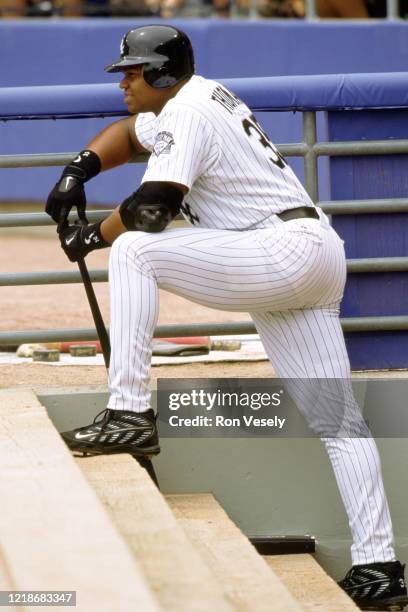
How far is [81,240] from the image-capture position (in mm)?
4020

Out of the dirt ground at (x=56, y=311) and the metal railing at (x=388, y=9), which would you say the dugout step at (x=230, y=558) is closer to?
the dirt ground at (x=56, y=311)

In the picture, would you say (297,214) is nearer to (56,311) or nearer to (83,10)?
(56,311)

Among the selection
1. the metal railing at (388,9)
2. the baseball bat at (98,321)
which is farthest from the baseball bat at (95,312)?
the metal railing at (388,9)

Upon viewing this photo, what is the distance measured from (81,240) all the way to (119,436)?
2.06ft

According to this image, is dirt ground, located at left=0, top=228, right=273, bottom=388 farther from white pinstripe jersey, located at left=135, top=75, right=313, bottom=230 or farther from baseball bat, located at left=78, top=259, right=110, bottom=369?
white pinstripe jersey, located at left=135, top=75, right=313, bottom=230

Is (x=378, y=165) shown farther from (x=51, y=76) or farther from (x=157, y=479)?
(x=51, y=76)

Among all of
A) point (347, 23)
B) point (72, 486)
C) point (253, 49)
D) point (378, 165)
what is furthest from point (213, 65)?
point (72, 486)

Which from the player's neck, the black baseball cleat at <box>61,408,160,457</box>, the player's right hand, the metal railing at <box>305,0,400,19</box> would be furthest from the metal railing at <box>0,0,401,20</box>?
the black baseball cleat at <box>61,408,160,457</box>

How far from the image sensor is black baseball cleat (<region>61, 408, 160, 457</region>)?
151 inches

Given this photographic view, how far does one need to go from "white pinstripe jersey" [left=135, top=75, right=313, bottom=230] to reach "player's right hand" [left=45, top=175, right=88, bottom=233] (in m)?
0.37

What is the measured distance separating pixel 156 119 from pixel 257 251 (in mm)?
579

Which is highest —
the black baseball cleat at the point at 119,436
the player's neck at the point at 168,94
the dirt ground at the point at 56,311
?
the player's neck at the point at 168,94

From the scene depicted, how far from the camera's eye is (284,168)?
155 inches

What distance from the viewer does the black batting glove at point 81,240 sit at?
3988mm
